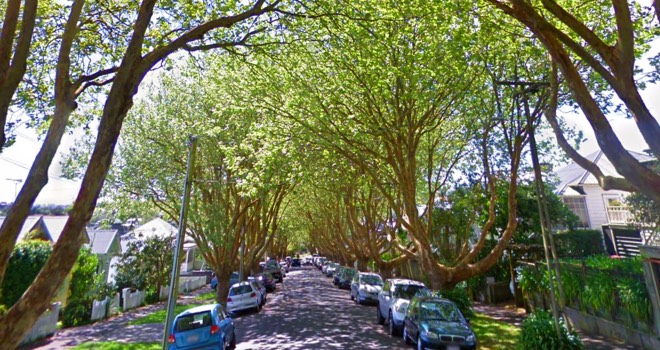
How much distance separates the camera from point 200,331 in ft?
33.8

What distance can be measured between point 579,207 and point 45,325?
31648 millimetres

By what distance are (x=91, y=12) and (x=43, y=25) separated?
1184mm

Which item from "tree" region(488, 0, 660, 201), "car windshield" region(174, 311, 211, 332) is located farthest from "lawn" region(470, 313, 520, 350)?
"car windshield" region(174, 311, 211, 332)

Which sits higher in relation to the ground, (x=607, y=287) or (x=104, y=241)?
(x=104, y=241)

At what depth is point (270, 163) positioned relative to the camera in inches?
522

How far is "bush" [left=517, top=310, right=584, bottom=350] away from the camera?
27.8ft

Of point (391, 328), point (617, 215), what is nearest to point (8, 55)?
point (391, 328)

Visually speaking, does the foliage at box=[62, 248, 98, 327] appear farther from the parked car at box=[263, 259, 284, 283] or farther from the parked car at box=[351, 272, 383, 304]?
the parked car at box=[263, 259, 284, 283]

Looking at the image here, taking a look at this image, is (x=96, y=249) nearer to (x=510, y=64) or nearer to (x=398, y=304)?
(x=398, y=304)

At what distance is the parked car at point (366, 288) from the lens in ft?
67.3

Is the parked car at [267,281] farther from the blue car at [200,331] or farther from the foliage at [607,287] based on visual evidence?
the foliage at [607,287]

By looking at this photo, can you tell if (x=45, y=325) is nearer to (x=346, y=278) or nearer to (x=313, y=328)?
(x=313, y=328)

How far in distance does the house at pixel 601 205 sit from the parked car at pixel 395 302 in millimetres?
16376

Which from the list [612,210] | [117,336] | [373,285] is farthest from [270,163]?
[612,210]
